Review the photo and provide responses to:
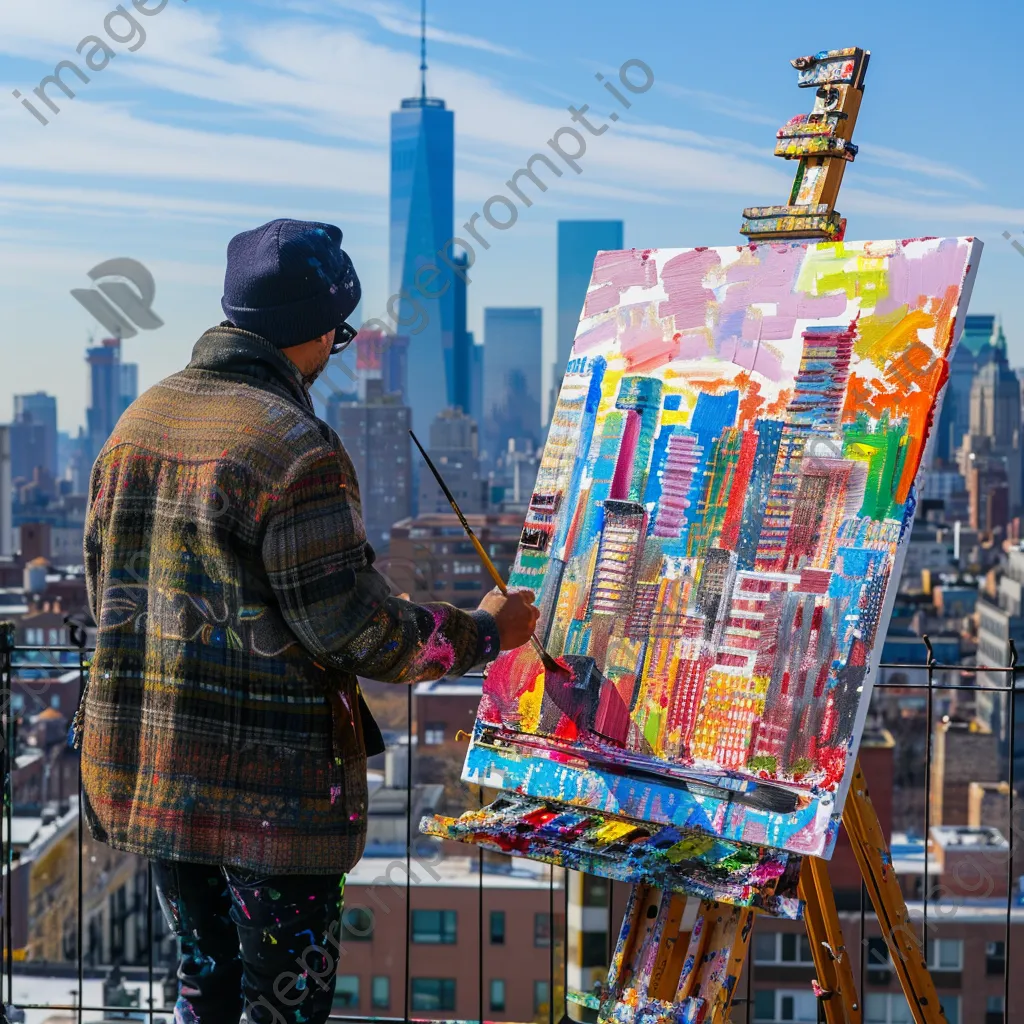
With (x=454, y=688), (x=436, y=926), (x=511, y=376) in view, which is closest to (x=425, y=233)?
(x=511, y=376)

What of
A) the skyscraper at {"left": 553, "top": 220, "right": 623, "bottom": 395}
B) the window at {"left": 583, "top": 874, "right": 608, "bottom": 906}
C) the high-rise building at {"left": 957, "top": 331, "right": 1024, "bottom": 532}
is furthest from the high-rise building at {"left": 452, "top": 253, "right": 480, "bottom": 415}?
the window at {"left": 583, "top": 874, "right": 608, "bottom": 906}

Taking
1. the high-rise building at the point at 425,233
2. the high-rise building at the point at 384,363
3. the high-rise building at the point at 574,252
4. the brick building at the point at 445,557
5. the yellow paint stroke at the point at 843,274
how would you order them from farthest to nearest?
the high-rise building at the point at 425,233
the high-rise building at the point at 574,252
the high-rise building at the point at 384,363
the brick building at the point at 445,557
the yellow paint stroke at the point at 843,274

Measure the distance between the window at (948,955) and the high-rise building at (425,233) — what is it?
46836mm

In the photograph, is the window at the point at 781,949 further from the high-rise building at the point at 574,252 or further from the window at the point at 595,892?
the high-rise building at the point at 574,252

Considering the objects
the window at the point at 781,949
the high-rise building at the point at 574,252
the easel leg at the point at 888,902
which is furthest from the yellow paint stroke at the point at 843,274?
the high-rise building at the point at 574,252

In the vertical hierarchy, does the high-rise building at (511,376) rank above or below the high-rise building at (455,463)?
above

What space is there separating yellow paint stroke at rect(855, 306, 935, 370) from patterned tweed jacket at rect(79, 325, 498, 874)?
806mm

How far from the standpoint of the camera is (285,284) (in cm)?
160

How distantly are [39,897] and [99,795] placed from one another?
29.5 m

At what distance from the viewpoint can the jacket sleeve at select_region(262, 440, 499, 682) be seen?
4.83 feet

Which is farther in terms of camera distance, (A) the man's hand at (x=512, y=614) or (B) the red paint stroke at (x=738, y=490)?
(B) the red paint stroke at (x=738, y=490)

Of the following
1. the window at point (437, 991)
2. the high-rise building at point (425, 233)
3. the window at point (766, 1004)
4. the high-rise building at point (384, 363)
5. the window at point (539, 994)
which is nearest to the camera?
the window at point (766, 1004)

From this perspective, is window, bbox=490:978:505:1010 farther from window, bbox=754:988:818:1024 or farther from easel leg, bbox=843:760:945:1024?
easel leg, bbox=843:760:945:1024

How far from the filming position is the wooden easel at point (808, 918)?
1822 mm
